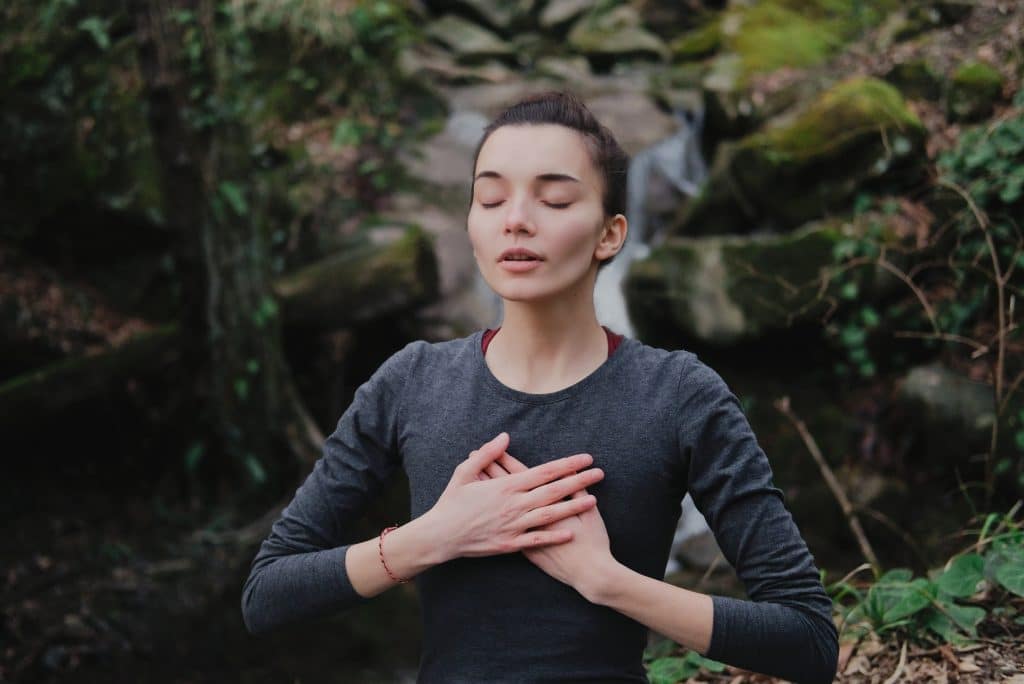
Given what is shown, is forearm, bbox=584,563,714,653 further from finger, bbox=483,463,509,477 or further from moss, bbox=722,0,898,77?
moss, bbox=722,0,898,77

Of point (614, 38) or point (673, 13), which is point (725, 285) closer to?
point (614, 38)

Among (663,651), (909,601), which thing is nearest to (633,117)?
(663,651)

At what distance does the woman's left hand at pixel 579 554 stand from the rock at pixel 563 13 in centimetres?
1370

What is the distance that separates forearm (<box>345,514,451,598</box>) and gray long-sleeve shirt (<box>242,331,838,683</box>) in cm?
3

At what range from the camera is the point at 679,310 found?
249 inches

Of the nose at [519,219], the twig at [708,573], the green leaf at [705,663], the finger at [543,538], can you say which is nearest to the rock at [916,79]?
the twig at [708,573]

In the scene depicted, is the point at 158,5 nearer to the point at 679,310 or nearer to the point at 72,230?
the point at 72,230

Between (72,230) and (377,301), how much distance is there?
8.49ft

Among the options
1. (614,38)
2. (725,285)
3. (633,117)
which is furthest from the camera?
(614,38)

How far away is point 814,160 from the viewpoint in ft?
20.3

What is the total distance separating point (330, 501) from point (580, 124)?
2.87 feet

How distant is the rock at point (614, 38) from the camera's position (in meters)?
12.5

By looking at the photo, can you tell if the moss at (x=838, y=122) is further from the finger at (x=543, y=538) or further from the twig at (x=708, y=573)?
the finger at (x=543, y=538)

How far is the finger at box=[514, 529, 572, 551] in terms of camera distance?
4.92ft
